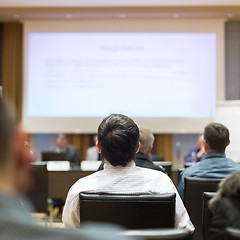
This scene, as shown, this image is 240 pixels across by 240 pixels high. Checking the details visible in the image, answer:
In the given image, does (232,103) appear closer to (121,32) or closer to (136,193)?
(121,32)

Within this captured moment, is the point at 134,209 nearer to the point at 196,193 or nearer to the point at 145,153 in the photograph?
the point at 196,193

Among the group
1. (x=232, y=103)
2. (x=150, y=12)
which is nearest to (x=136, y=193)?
(x=232, y=103)

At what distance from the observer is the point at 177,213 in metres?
2.07

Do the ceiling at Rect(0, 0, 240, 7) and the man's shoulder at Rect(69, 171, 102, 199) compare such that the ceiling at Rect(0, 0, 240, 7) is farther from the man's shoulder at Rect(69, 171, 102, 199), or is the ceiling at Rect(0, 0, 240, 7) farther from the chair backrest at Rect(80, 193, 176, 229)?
the chair backrest at Rect(80, 193, 176, 229)

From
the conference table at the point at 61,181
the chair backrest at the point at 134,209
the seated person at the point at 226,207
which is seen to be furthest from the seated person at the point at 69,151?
the seated person at the point at 226,207

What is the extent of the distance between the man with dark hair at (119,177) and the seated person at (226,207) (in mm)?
552

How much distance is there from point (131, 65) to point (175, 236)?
6.73 metres

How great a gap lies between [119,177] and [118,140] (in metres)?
0.21

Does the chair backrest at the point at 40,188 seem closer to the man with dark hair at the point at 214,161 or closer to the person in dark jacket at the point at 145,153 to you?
the person in dark jacket at the point at 145,153

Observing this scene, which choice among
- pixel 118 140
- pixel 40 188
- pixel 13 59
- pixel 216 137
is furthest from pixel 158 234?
pixel 13 59

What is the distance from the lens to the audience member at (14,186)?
1.89 ft

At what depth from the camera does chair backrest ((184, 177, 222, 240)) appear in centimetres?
256

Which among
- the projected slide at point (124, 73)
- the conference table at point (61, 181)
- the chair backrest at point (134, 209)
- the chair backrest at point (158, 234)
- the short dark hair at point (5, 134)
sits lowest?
the conference table at point (61, 181)

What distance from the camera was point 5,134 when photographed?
581mm
